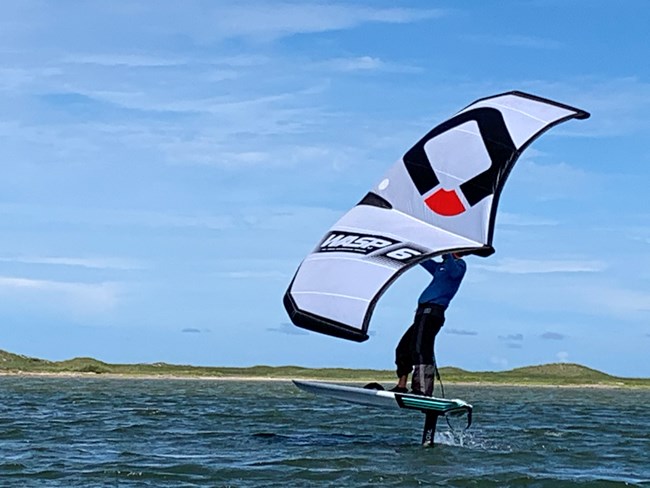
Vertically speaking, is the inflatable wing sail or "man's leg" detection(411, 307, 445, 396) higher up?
the inflatable wing sail

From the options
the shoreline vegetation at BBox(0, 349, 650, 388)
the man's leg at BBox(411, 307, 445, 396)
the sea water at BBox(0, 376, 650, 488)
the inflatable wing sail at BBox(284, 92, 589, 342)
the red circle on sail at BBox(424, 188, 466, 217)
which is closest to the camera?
the sea water at BBox(0, 376, 650, 488)

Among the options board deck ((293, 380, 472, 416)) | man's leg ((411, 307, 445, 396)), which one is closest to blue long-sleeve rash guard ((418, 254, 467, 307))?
man's leg ((411, 307, 445, 396))

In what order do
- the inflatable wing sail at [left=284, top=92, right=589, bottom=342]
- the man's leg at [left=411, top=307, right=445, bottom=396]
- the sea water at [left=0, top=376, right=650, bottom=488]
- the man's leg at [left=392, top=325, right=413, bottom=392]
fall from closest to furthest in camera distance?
the sea water at [left=0, top=376, right=650, bottom=488] → the inflatable wing sail at [left=284, top=92, right=589, bottom=342] → the man's leg at [left=411, top=307, right=445, bottom=396] → the man's leg at [left=392, top=325, right=413, bottom=392]

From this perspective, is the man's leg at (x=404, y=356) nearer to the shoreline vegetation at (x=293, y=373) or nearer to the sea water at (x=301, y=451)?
the sea water at (x=301, y=451)

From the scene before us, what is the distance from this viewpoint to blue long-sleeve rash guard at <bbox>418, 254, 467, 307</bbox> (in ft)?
64.1

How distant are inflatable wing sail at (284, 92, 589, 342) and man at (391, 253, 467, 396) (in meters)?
0.83

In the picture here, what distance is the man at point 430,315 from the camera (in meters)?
19.6

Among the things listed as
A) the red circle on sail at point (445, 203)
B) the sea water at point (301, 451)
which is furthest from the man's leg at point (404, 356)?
the red circle on sail at point (445, 203)

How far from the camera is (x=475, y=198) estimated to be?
63.0ft

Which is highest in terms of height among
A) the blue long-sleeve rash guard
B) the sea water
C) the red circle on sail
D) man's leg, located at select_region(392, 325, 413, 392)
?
the red circle on sail

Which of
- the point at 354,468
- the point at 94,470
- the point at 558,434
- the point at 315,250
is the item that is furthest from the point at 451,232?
the point at 558,434

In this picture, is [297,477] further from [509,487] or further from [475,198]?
[475,198]

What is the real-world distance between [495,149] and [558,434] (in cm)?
925

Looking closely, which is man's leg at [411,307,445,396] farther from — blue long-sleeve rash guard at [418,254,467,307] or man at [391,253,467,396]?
blue long-sleeve rash guard at [418,254,467,307]
